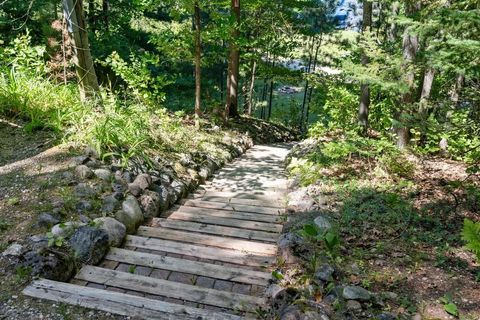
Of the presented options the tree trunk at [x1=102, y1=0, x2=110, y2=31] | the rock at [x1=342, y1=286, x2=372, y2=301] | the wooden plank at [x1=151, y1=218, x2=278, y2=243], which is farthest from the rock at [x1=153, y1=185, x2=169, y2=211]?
the tree trunk at [x1=102, y1=0, x2=110, y2=31]

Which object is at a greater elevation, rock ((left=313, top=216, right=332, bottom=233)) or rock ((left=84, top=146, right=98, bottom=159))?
rock ((left=84, top=146, right=98, bottom=159))

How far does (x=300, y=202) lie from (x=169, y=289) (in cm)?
252

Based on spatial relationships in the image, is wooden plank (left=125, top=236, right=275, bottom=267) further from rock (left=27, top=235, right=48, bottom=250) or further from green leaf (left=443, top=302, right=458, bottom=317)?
green leaf (left=443, top=302, right=458, bottom=317)

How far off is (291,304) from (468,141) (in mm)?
5199

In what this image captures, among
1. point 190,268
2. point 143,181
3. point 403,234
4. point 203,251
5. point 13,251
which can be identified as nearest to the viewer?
point 13,251

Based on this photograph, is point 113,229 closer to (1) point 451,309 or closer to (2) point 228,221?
(2) point 228,221

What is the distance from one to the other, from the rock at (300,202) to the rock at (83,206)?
2.57 m

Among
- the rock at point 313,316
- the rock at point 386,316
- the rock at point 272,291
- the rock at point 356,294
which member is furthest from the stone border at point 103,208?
the rock at point 386,316

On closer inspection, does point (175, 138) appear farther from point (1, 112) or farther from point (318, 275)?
point (318, 275)

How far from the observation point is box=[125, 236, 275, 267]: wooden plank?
144 inches

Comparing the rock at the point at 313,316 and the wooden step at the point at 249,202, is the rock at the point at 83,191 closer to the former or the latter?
the wooden step at the point at 249,202

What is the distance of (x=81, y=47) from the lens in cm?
567

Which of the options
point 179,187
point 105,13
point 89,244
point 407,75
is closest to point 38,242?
point 89,244

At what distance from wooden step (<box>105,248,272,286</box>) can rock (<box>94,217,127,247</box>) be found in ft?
0.43
